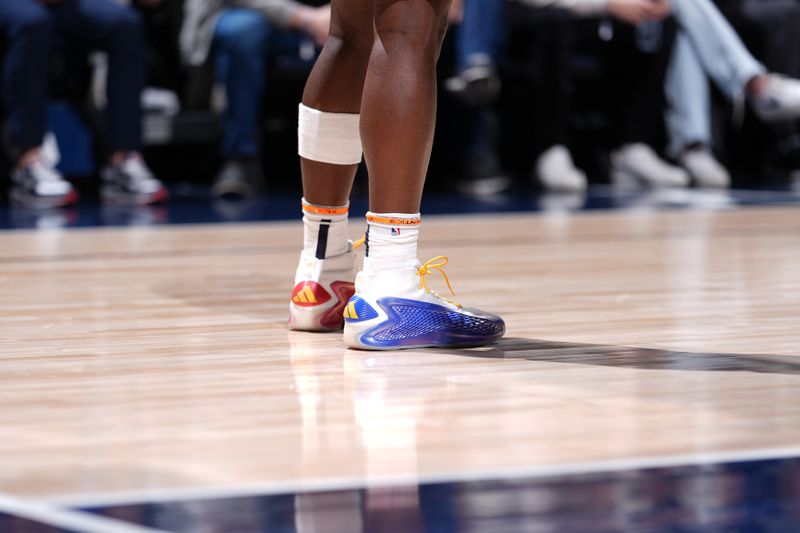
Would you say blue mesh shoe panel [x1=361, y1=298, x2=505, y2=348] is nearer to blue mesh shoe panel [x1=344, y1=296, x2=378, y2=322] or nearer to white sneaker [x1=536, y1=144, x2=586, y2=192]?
blue mesh shoe panel [x1=344, y1=296, x2=378, y2=322]

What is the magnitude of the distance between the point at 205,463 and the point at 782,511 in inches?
16.4

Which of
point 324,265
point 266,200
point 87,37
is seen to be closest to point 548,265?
point 324,265

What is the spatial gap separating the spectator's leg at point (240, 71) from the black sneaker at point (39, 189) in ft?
1.89

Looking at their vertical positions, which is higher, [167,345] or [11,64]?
[11,64]

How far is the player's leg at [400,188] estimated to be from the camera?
1481 millimetres

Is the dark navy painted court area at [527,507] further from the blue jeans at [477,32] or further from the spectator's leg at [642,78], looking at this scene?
the spectator's leg at [642,78]

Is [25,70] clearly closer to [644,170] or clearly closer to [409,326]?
[644,170]

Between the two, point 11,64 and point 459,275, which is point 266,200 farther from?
point 459,275

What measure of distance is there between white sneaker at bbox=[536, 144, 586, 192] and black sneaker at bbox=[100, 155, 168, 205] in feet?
4.34

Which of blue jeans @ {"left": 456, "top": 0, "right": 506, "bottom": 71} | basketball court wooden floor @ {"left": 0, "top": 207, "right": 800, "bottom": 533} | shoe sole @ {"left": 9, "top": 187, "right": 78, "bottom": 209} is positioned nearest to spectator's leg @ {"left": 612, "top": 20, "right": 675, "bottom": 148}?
blue jeans @ {"left": 456, "top": 0, "right": 506, "bottom": 71}

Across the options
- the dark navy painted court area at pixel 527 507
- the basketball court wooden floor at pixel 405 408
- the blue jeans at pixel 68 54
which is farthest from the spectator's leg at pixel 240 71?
the dark navy painted court area at pixel 527 507

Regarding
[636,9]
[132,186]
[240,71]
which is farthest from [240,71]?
[636,9]

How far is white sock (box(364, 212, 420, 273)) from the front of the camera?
1.51 metres

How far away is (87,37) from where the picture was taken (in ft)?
12.8
